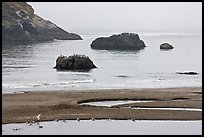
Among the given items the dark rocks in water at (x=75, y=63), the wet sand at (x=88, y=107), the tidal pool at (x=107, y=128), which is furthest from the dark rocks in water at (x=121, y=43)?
the tidal pool at (x=107, y=128)

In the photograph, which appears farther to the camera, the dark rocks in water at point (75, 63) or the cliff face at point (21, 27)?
the cliff face at point (21, 27)

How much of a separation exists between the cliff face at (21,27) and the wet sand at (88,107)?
97623 mm

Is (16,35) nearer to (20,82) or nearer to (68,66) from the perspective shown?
(68,66)

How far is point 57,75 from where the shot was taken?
60156 mm

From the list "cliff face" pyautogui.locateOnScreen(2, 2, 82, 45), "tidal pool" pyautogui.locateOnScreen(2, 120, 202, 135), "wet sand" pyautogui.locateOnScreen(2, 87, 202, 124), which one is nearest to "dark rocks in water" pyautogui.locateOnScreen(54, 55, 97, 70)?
"wet sand" pyautogui.locateOnScreen(2, 87, 202, 124)

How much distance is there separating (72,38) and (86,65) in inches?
5156

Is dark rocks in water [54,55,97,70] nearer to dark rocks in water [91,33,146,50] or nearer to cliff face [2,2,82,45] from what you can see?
dark rocks in water [91,33,146,50]

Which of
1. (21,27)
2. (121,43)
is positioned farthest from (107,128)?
(21,27)

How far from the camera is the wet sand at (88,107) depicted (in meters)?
27.6

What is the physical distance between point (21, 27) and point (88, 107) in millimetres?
116557

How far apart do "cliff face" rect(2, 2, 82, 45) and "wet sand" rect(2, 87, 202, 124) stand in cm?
9762

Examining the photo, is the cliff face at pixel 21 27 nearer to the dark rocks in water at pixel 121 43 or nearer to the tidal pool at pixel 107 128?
the dark rocks in water at pixel 121 43

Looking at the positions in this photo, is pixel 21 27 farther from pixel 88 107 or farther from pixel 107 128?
pixel 107 128

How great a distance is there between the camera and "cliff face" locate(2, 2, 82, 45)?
464ft
